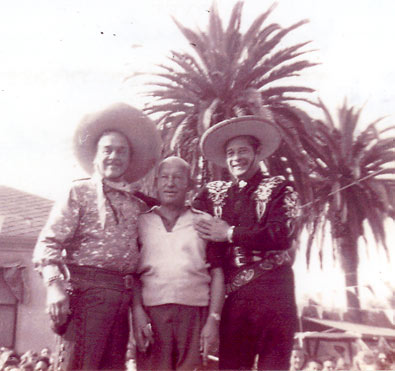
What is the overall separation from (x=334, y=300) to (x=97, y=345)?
21.0 feet

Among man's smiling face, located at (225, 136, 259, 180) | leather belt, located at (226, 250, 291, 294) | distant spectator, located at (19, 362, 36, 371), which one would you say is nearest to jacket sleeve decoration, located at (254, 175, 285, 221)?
man's smiling face, located at (225, 136, 259, 180)

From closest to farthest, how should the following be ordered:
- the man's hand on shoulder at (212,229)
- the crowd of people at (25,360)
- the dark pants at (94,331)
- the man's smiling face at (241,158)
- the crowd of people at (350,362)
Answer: the dark pants at (94,331), the man's hand on shoulder at (212,229), the man's smiling face at (241,158), the crowd of people at (25,360), the crowd of people at (350,362)

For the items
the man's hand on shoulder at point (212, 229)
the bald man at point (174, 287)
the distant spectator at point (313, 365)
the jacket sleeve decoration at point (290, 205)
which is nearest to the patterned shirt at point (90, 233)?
the bald man at point (174, 287)

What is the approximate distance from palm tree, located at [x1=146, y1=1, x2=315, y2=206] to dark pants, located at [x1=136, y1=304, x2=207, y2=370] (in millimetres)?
4683

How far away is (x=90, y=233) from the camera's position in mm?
2480

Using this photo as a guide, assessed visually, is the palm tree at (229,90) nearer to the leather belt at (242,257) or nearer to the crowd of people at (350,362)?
the crowd of people at (350,362)

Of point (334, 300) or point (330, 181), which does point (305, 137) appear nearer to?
point (330, 181)

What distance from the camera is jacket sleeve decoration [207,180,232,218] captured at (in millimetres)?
2758

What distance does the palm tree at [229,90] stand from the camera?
7406 mm

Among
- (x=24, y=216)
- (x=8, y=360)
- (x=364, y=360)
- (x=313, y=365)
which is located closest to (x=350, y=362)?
(x=364, y=360)

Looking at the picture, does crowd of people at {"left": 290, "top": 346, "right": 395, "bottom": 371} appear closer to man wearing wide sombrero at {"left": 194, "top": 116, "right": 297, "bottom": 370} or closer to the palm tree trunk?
the palm tree trunk

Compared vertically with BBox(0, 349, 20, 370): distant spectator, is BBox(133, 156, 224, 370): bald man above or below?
above

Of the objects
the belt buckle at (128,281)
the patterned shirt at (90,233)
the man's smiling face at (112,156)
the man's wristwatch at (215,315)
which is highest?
the man's smiling face at (112,156)

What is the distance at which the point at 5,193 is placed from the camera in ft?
20.1
